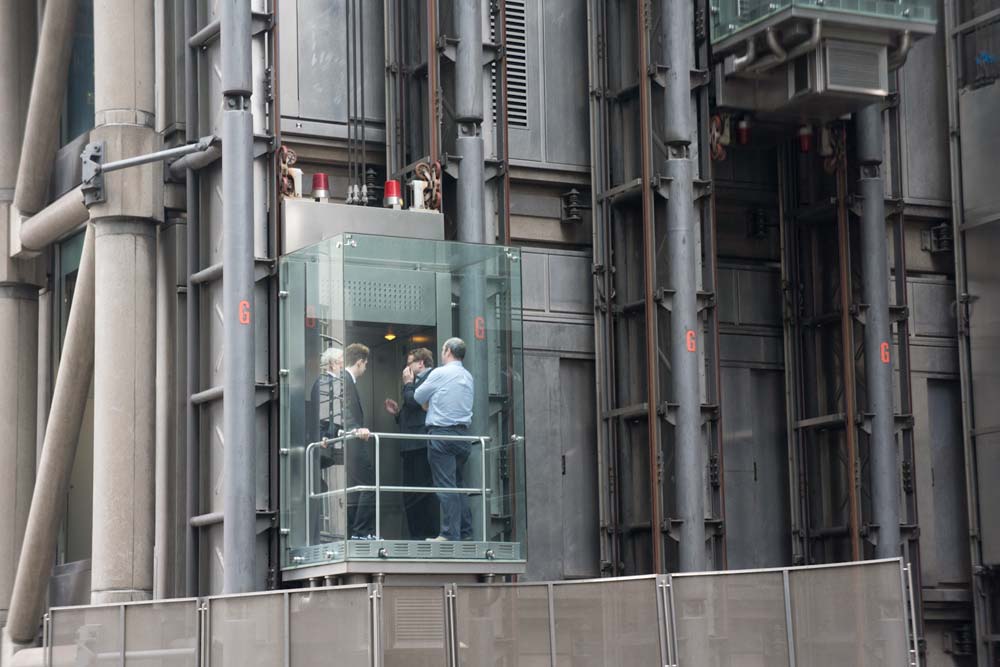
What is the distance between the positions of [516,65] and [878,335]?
665 cm

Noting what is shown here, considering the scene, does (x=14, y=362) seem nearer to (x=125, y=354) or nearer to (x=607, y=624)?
(x=125, y=354)

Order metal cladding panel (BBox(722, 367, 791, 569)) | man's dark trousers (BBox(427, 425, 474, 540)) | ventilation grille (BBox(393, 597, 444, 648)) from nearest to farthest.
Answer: ventilation grille (BBox(393, 597, 444, 648)), man's dark trousers (BBox(427, 425, 474, 540)), metal cladding panel (BBox(722, 367, 791, 569))

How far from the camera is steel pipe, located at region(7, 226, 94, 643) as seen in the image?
2622 centimetres

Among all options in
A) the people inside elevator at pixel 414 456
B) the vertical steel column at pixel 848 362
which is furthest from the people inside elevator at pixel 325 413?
the vertical steel column at pixel 848 362

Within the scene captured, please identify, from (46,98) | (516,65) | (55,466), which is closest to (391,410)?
(516,65)

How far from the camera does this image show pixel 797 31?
2414 centimetres

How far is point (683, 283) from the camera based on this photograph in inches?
976

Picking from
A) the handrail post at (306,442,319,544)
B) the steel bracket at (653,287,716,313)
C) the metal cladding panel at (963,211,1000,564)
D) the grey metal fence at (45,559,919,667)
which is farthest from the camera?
the metal cladding panel at (963,211,1000,564)

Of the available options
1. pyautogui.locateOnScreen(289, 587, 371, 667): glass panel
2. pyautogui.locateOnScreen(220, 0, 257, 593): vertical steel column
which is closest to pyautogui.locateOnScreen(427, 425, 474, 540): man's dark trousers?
pyautogui.locateOnScreen(289, 587, 371, 667): glass panel

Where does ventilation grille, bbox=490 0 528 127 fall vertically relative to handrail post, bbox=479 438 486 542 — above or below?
above

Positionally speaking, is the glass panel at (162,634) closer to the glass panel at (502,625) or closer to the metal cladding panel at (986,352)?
the glass panel at (502,625)

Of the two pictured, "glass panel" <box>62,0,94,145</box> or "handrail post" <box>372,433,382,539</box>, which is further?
"glass panel" <box>62,0,94,145</box>

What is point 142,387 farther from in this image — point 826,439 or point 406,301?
point 826,439

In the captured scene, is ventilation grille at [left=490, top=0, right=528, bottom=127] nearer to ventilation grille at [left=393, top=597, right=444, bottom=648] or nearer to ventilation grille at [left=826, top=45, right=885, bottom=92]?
ventilation grille at [left=826, top=45, right=885, bottom=92]
